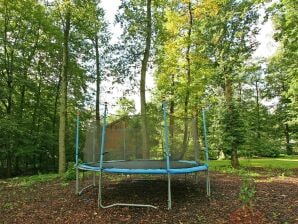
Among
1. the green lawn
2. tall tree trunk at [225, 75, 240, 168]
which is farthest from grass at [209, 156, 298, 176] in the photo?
tall tree trunk at [225, 75, 240, 168]

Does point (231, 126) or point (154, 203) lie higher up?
point (231, 126)

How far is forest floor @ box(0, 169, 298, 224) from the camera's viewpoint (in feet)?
14.3

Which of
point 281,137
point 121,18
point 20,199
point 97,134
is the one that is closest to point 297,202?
point 97,134

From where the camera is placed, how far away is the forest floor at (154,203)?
→ 436cm

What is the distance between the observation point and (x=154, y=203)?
512 cm

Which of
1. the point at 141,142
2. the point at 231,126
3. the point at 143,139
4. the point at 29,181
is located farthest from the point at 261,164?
the point at 29,181

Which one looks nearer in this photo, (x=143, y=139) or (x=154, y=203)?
(x=154, y=203)

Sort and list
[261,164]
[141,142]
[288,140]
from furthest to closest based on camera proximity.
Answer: [288,140], [261,164], [141,142]

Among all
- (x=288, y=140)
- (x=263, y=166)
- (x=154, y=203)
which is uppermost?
(x=288, y=140)

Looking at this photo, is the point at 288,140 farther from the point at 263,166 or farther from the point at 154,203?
the point at 154,203

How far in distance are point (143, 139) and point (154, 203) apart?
71.7 inches

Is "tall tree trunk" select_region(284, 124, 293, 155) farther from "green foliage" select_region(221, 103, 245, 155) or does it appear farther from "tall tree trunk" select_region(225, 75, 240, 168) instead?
"green foliage" select_region(221, 103, 245, 155)

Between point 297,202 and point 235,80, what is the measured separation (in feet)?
28.8

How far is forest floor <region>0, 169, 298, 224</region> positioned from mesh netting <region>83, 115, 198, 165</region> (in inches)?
29.2
